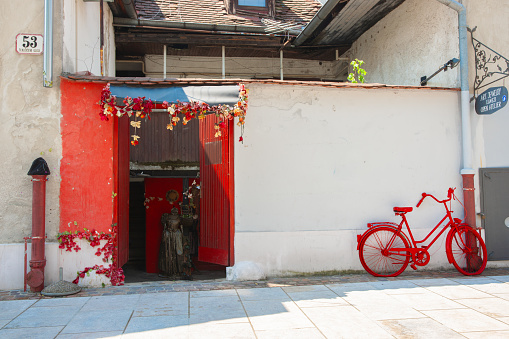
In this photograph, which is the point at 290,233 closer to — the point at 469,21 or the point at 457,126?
the point at 457,126

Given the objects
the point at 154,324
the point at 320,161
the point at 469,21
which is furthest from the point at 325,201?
the point at 469,21

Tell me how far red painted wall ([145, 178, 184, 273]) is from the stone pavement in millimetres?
5281

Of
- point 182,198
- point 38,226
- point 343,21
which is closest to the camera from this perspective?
point 38,226

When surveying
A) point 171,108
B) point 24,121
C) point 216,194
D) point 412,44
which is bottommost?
point 216,194

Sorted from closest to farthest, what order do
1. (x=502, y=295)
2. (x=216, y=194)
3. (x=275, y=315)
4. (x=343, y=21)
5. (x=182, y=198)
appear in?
(x=275, y=315), (x=502, y=295), (x=216, y=194), (x=343, y=21), (x=182, y=198)

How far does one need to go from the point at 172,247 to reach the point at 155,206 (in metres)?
1.63

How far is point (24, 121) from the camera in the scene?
6254 millimetres

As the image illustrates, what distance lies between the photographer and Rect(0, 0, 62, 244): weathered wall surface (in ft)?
20.3

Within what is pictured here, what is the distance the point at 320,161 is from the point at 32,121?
4.55 m

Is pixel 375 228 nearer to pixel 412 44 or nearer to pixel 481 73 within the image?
pixel 481 73

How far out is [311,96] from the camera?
7137 mm

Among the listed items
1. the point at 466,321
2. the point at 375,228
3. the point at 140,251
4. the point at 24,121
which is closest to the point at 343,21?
the point at 375,228

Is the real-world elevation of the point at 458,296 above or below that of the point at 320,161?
below

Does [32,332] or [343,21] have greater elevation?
[343,21]
